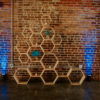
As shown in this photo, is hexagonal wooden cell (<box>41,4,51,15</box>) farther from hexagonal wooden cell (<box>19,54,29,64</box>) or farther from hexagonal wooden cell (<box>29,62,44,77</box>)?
hexagonal wooden cell (<box>29,62,44,77</box>)

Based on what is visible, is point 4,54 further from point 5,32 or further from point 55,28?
point 55,28

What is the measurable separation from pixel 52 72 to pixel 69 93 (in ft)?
2.89

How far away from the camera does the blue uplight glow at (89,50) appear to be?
137 inches

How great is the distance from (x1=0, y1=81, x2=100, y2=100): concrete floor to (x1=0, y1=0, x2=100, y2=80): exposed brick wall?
55cm

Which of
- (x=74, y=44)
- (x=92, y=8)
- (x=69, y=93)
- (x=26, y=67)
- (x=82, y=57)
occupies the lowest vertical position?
(x=69, y=93)

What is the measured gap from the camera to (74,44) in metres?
3.48

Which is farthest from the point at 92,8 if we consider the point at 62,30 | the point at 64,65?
the point at 64,65

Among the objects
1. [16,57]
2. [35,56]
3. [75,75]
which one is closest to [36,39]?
[35,56]

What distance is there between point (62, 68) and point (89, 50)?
784 millimetres

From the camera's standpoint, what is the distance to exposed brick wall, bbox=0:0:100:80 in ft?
11.3

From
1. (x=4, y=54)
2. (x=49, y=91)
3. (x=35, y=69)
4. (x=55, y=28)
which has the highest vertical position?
(x=55, y=28)

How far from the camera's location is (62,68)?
136 inches

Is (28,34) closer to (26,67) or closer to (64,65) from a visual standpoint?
(26,67)

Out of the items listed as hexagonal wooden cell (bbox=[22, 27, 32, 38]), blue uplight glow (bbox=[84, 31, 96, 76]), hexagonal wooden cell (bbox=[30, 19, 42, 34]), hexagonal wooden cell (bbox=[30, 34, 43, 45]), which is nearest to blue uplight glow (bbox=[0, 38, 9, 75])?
hexagonal wooden cell (bbox=[22, 27, 32, 38])
